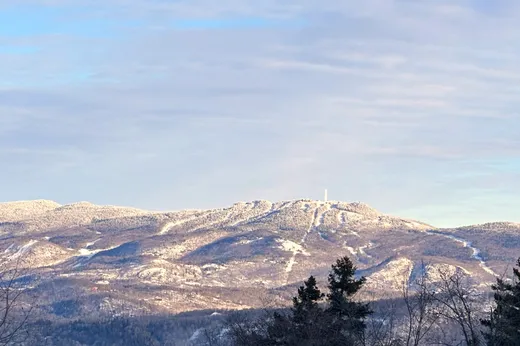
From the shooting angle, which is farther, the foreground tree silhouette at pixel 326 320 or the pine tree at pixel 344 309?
the pine tree at pixel 344 309

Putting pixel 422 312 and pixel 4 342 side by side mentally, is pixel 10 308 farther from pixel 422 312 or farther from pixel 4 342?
pixel 422 312

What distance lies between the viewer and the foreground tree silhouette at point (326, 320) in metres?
71.1

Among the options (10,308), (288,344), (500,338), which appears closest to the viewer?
(10,308)

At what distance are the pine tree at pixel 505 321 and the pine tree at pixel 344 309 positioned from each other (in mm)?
9159

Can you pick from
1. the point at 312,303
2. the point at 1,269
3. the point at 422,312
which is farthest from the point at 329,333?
the point at 1,269

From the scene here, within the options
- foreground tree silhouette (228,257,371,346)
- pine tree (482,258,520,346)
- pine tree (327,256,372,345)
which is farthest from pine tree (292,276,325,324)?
pine tree (482,258,520,346)

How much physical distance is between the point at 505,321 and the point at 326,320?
13680 millimetres

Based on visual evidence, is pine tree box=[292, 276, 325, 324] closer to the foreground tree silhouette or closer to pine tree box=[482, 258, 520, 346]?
the foreground tree silhouette

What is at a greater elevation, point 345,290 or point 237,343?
point 345,290

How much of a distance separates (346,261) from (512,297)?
1422 cm

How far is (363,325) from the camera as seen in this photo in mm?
72438

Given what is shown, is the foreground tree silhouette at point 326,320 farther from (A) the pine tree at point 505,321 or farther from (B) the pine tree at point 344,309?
(A) the pine tree at point 505,321

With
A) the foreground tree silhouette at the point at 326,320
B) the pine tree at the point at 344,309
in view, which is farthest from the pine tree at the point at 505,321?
the pine tree at the point at 344,309

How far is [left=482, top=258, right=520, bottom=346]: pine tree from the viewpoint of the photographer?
59.0 meters
